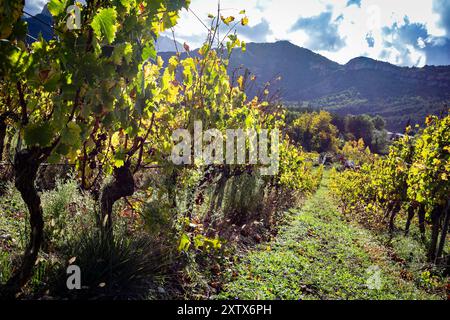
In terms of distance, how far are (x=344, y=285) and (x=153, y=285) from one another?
10.2 ft

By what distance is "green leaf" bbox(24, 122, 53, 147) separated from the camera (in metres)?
1.92

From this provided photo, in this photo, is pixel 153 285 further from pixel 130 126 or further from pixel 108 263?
pixel 130 126

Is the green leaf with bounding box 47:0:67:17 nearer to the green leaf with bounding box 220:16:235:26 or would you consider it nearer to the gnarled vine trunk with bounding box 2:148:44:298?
the gnarled vine trunk with bounding box 2:148:44:298

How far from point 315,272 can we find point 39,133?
4.60 metres

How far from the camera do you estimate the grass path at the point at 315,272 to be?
165 inches

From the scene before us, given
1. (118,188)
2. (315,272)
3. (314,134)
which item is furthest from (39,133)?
(314,134)

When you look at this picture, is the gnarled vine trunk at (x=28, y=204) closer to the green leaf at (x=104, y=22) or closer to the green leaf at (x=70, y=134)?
the green leaf at (x=70, y=134)

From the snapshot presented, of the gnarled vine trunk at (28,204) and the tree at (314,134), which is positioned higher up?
the tree at (314,134)

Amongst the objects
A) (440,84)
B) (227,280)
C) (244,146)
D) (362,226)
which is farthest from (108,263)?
(440,84)

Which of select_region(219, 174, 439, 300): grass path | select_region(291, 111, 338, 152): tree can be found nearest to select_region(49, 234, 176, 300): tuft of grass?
select_region(219, 174, 439, 300): grass path

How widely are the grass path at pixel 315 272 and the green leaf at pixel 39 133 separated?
2584 mm

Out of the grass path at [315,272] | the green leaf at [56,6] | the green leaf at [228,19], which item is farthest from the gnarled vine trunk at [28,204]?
the green leaf at [228,19]
